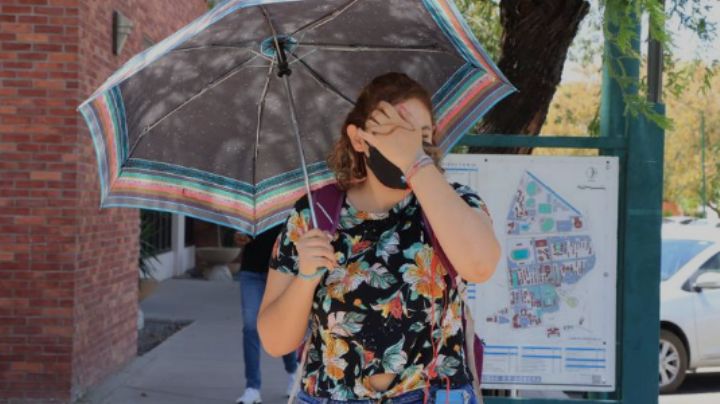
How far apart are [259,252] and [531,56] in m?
2.78

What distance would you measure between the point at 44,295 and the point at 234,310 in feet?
22.1

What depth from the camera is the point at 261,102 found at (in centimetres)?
358

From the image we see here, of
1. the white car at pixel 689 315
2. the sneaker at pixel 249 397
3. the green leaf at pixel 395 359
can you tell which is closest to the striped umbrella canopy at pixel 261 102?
the green leaf at pixel 395 359

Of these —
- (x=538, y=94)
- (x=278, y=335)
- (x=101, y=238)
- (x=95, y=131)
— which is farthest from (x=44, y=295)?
(x=278, y=335)

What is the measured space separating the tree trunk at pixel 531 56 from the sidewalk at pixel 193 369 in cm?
359

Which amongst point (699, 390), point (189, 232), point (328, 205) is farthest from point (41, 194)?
point (189, 232)

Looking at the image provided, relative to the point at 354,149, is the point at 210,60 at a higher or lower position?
higher

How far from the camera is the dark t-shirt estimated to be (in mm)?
7617

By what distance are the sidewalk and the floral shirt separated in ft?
18.4

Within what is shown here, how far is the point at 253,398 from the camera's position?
8031 millimetres

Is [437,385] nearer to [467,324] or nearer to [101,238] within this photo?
[467,324]

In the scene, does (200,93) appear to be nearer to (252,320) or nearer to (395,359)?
(395,359)

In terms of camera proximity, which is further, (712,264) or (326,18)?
(712,264)

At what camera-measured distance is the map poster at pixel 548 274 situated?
507 cm
